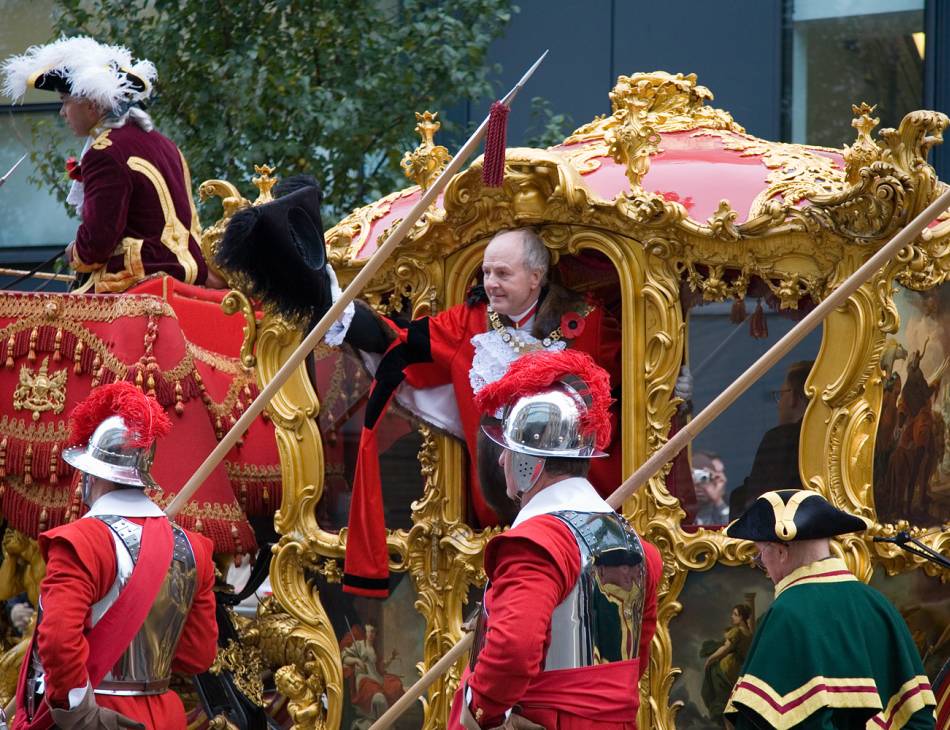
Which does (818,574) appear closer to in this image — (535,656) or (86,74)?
(535,656)

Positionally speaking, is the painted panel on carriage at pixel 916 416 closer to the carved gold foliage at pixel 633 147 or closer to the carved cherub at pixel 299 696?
the carved gold foliage at pixel 633 147


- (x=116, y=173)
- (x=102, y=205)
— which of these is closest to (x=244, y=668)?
(x=102, y=205)

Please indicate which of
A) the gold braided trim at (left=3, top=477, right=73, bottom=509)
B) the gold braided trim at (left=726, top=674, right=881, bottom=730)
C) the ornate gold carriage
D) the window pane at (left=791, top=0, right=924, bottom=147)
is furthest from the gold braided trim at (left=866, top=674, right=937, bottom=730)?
the window pane at (left=791, top=0, right=924, bottom=147)

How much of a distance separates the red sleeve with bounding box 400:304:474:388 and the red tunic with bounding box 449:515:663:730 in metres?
1.85

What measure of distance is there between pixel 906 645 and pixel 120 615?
7.97 ft

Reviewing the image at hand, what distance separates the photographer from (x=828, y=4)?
12398 millimetres

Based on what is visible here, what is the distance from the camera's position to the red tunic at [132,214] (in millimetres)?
7895

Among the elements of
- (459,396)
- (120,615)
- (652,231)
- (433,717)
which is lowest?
(433,717)

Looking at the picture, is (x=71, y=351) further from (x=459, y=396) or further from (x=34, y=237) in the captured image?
(x=34, y=237)

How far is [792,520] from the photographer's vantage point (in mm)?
4965

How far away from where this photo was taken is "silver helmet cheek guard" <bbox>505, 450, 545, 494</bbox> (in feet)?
15.7

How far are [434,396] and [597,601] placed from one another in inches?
81.0

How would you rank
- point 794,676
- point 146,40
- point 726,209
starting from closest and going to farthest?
point 794,676 → point 726,209 → point 146,40

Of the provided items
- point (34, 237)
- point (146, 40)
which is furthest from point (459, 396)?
point (34, 237)
